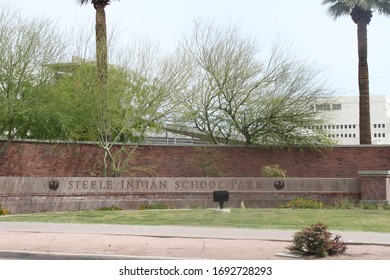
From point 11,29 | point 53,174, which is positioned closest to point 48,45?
point 11,29

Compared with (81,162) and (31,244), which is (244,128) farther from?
(31,244)

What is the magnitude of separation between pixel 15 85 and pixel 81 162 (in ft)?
20.2

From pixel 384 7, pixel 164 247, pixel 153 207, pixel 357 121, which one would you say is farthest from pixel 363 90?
pixel 357 121

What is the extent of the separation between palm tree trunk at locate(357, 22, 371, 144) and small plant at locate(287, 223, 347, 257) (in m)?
25.3

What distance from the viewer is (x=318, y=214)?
25.7m

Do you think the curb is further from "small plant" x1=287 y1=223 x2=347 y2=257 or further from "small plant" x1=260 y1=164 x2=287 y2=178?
"small plant" x1=260 y1=164 x2=287 y2=178

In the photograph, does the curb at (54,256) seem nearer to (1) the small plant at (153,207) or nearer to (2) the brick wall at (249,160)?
(1) the small plant at (153,207)

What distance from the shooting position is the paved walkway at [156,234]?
15882mm

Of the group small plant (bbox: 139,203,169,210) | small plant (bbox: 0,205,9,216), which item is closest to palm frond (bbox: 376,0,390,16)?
small plant (bbox: 139,203,169,210)

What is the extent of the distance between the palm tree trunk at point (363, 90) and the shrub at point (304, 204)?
7144 millimetres

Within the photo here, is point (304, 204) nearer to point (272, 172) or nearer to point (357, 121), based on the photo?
point (272, 172)

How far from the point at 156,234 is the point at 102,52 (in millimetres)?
19085

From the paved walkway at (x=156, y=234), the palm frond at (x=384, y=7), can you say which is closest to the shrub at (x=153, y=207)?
the paved walkway at (x=156, y=234)

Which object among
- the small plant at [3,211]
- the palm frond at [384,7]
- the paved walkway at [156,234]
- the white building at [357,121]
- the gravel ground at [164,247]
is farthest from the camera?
the white building at [357,121]
